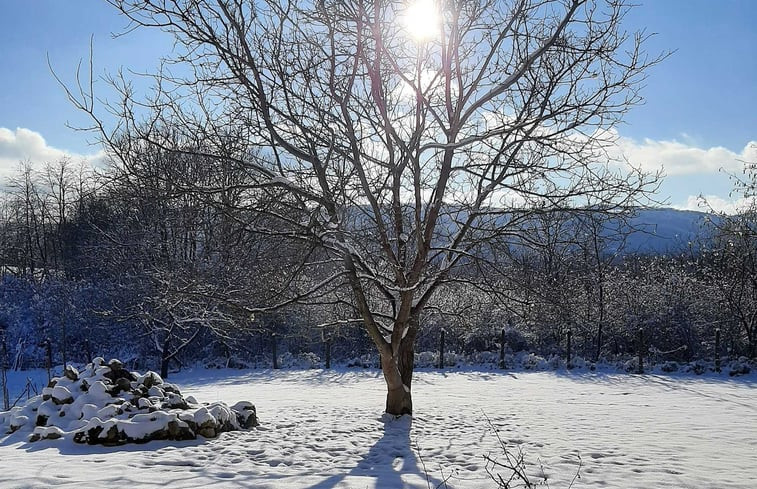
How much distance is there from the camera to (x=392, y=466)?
541 centimetres

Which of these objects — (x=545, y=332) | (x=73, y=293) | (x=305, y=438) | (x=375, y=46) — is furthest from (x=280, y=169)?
(x=73, y=293)

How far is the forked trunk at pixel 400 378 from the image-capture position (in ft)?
25.1

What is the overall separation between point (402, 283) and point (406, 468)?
8.55 feet

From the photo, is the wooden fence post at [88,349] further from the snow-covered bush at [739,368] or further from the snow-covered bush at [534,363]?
the snow-covered bush at [739,368]

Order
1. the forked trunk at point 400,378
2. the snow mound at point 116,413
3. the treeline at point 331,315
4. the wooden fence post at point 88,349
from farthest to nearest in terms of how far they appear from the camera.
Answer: the wooden fence post at point 88,349 → the treeline at point 331,315 → the forked trunk at point 400,378 → the snow mound at point 116,413

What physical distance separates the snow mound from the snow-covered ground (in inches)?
6.7

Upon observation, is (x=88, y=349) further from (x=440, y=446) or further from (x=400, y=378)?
(x=440, y=446)

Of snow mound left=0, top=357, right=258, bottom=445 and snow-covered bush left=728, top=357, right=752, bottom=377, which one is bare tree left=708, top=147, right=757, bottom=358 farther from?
snow mound left=0, top=357, right=258, bottom=445

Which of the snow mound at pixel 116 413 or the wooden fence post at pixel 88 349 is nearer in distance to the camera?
the snow mound at pixel 116 413

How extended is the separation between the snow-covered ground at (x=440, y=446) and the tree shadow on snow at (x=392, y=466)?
17 millimetres

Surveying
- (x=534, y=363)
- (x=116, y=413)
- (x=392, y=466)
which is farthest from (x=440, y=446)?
(x=534, y=363)

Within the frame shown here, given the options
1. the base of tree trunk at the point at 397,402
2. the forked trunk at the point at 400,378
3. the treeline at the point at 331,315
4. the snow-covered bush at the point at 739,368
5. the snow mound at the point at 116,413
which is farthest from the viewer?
the treeline at the point at 331,315

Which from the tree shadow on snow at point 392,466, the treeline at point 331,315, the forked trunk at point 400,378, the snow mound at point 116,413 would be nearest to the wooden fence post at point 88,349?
the treeline at point 331,315

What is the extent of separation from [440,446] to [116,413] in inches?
151
